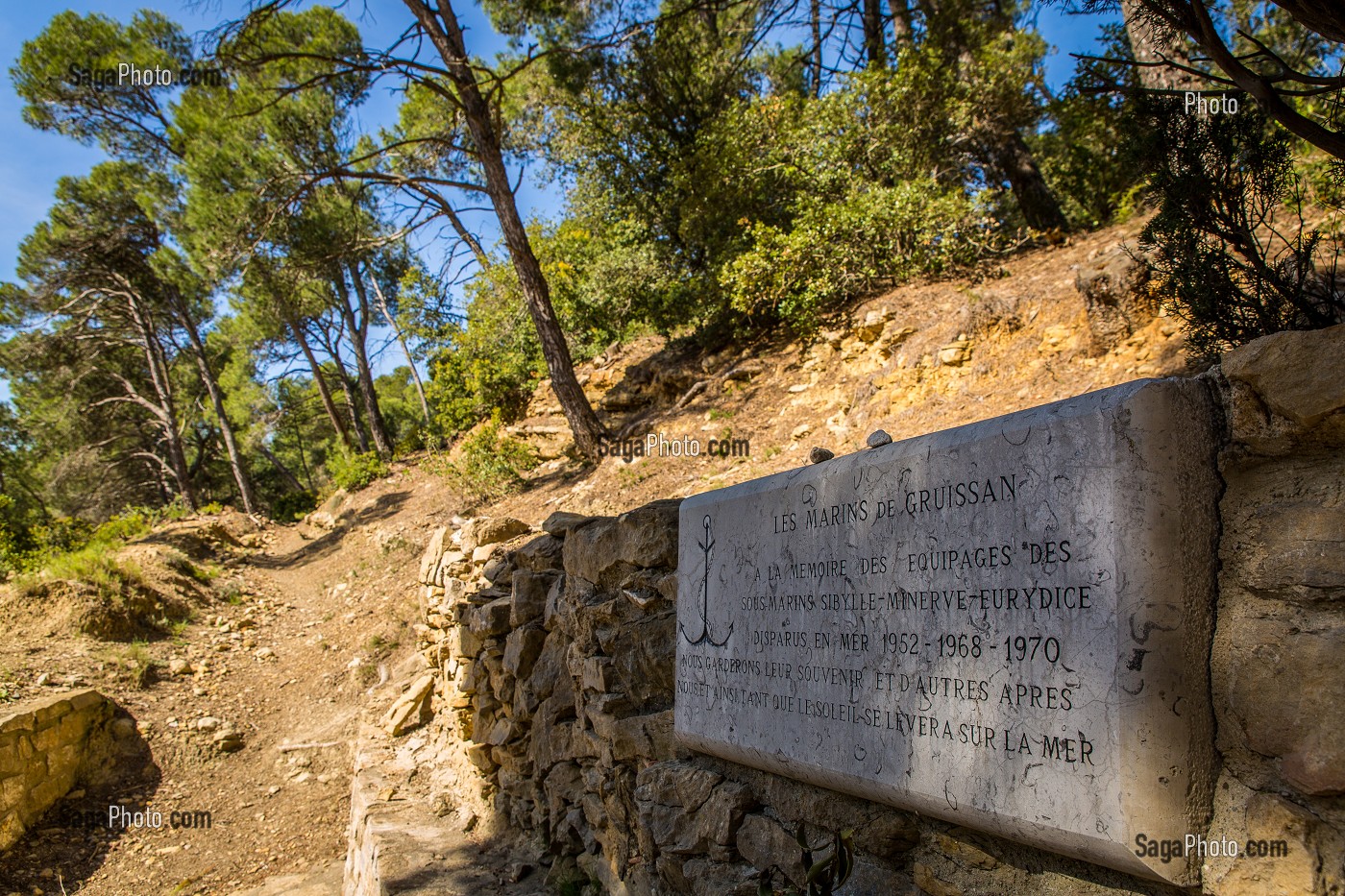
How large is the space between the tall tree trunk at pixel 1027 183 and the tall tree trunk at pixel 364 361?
49.5 ft

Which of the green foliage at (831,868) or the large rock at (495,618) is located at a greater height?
the large rock at (495,618)

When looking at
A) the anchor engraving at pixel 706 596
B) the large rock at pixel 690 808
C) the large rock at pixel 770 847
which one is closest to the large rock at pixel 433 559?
the large rock at pixel 690 808

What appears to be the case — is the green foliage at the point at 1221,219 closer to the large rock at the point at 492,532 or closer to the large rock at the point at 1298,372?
the large rock at the point at 1298,372

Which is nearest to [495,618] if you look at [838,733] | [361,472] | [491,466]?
[838,733]

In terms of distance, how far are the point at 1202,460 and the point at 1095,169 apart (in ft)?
26.6

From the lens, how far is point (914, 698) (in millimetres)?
1984

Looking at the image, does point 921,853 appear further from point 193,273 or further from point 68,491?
point 68,491

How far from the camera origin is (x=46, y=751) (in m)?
6.07

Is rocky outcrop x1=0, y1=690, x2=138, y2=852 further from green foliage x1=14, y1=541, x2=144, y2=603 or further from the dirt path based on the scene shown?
green foliage x1=14, y1=541, x2=144, y2=603

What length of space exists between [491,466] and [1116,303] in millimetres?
7473

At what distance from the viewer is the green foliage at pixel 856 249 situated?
7.78 metres

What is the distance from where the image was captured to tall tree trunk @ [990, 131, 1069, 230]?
8789 millimetres

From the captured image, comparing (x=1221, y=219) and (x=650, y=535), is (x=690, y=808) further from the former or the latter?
(x=1221, y=219)

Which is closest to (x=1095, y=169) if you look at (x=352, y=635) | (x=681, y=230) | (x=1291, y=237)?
(x=1291, y=237)
